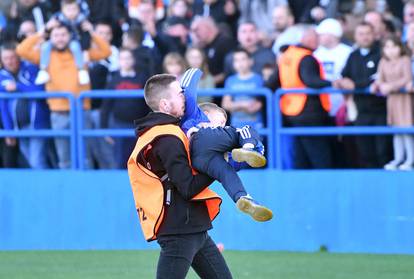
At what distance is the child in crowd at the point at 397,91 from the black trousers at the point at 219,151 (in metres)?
4.70

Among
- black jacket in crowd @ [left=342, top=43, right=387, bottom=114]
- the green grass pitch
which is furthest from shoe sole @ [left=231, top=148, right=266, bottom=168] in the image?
black jacket in crowd @ [left=342, top=43, right=387, bottom=114]

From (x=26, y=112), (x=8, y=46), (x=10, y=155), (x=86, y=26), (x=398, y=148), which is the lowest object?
(x=10, y=155)

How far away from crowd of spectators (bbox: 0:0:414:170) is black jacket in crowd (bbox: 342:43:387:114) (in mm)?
11

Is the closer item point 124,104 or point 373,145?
point 373,145

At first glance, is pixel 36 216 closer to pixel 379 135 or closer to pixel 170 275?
pixel 379 135

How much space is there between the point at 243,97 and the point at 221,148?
17.3 feet

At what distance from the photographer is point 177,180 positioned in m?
5.82

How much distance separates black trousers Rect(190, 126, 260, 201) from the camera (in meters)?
5.76

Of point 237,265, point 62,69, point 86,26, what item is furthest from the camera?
point 86,26

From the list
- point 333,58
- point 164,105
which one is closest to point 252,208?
point 164,105

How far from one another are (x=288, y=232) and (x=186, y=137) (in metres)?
4.76

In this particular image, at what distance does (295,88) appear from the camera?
10.8 metres

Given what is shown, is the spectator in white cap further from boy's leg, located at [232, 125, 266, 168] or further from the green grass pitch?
boy's leg, located at [232, 125, 266, 168]

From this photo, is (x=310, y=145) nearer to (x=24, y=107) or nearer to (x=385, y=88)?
(x=385, y=88)
